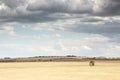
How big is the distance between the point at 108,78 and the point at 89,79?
2164 mm

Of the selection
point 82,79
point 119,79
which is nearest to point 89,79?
point 82,79

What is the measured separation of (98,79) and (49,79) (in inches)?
195

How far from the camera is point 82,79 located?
1476 inches

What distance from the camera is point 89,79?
3753 centimetres

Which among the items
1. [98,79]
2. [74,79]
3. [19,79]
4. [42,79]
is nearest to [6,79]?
[19,79]

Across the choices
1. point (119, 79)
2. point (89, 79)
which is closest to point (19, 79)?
point (89, 79)

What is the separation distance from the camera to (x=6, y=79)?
37969 millimetres

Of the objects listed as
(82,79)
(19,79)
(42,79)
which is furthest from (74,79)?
(19,79)

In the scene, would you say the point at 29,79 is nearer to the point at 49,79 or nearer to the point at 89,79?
the point at 49,79

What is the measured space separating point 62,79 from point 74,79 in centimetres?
120

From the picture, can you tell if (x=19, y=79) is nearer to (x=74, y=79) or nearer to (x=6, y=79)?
(x=6, y=79)

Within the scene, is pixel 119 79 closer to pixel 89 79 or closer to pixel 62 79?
pixel 89 79

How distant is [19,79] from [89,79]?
7138 mm

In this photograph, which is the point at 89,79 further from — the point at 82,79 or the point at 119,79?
the point at 119,79
